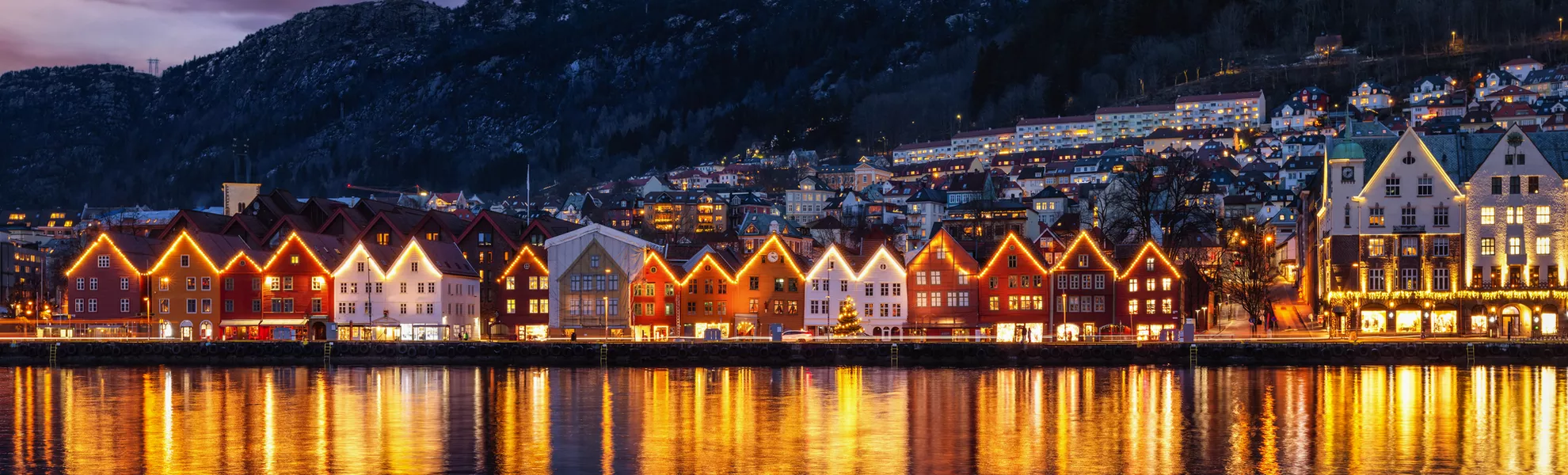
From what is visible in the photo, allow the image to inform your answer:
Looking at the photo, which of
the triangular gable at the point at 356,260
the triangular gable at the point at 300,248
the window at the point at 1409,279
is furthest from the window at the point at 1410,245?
the triangular gable at the point at 300,248

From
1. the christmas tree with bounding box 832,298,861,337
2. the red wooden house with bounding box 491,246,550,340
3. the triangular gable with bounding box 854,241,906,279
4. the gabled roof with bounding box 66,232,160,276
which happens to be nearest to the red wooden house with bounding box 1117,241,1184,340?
the triangular gable with bounding box 854,241,906,279

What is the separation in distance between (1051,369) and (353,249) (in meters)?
45.7

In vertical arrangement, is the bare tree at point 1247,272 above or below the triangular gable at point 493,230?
below

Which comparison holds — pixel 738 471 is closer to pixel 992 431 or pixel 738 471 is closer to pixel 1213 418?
pixel 992 431

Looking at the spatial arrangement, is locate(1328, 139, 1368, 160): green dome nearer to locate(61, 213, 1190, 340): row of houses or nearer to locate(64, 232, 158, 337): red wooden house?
locate(61, 213, 1190, 340): row of houses

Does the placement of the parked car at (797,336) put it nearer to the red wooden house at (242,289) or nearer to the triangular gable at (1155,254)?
the triangular gable at (1155,254)

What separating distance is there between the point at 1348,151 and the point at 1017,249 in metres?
19.9

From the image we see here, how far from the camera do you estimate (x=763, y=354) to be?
9156 cm

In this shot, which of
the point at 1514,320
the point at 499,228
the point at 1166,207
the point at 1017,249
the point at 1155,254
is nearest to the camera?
the point at 1514,320

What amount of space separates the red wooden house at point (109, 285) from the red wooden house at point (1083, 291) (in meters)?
57.0

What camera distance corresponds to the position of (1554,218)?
313ft

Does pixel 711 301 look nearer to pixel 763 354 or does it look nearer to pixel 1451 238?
pixel 763 354

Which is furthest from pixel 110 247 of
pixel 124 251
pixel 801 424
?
pixel 801 424

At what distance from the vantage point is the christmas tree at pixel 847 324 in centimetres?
9838
